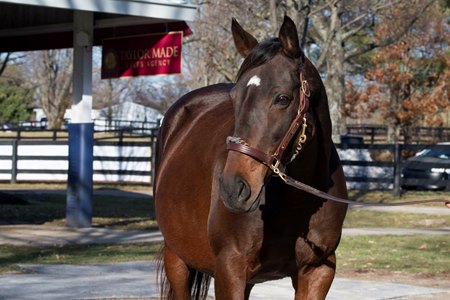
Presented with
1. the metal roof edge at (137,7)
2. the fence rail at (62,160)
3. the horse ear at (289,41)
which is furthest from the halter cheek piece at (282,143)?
the fence rail at (62,160)

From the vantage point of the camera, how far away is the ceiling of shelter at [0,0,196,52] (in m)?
15.9

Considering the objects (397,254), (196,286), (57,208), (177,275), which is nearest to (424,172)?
(57,208)

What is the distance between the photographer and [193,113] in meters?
7.16

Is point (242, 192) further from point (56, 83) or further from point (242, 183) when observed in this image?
point (56, 83)

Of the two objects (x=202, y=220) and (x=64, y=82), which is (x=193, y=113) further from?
(x=64, y=82)

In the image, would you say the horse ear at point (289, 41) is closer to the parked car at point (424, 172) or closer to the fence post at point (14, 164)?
the parked car at point (424, 172)

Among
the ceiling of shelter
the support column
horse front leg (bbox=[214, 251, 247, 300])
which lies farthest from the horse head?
the support column

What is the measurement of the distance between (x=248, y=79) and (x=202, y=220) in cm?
138

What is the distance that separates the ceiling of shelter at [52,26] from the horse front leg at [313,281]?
10.2 meters

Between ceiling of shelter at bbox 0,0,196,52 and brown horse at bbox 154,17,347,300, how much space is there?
9.32m

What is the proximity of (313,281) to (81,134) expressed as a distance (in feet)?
35.0

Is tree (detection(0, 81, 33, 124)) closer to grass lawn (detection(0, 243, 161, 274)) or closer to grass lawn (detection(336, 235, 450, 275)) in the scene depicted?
grass lawn (detection(336, 235, 450, 275))

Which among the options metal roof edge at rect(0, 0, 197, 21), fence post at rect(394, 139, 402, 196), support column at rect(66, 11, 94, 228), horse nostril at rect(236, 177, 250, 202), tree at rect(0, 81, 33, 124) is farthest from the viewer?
tree at rect(0, 81, 33, 124)

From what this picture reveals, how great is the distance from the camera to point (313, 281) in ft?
17.7
